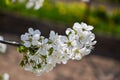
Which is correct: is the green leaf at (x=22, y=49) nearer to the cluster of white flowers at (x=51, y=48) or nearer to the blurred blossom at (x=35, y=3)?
the cluster of white flowers at (x=51, y=48)

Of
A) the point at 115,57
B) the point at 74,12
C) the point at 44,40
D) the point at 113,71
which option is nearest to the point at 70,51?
the point at 44,40

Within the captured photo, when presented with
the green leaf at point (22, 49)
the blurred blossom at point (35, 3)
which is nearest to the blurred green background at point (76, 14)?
the blurred blossom at point (35, 3)

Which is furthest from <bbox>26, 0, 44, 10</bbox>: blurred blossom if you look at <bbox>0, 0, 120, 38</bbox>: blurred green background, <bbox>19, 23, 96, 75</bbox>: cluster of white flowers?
<bbox>0, 0, 120, 38</bbox>: blurred green background

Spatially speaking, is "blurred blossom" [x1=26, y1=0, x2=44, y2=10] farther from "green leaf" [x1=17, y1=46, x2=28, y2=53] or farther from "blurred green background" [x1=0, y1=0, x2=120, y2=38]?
"blurred green background" [x1=0, y1=0, x2=120, y2=38]

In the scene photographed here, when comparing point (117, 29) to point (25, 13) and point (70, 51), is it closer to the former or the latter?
point (25, 13)

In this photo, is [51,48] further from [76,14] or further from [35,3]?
[76,14]

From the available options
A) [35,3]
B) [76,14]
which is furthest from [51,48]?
[76,14]
